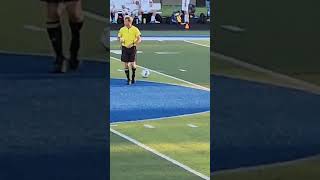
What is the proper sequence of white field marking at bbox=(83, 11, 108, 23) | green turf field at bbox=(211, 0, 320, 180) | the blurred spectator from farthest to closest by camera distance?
the blurred spectator, green turf field at bbox=(211, 0, 320, 180), white field marking at bbox=(83, 11, 108, 23)

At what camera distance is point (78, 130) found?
5.24 meters

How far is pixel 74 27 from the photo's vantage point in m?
5.26

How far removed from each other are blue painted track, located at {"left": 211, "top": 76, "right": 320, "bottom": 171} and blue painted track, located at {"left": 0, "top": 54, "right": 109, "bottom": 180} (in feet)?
2.73

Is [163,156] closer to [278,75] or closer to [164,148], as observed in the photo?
[164,148]

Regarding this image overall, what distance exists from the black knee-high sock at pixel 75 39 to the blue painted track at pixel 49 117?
118 millimetres

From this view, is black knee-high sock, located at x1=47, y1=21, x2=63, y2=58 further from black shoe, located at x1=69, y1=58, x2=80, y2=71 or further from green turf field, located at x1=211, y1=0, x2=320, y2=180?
green turf field, located at x1=211, y1=0, x2=320, y2=180

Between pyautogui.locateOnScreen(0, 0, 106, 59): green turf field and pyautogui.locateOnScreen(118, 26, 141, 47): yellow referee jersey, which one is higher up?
pyautogui.locateOnScreen(0, 0, 106, 59): green turf field

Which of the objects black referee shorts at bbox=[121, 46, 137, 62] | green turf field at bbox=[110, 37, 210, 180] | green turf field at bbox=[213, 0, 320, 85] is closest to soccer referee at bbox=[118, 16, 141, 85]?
black referee shorts at bbox=[121, 46, 137, 62]

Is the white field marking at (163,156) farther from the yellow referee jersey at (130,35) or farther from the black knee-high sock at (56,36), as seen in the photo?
the yellow referee jersey at (130,35)

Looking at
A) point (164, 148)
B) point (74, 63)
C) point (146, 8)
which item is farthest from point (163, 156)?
point (146, 8)

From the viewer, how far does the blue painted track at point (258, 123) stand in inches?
212

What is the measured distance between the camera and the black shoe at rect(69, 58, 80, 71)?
17.2 feet

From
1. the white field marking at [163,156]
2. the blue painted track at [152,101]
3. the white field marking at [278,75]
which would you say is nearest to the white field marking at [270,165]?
the white field marking at [278,75]

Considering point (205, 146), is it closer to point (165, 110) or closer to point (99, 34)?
point (165, 110)
